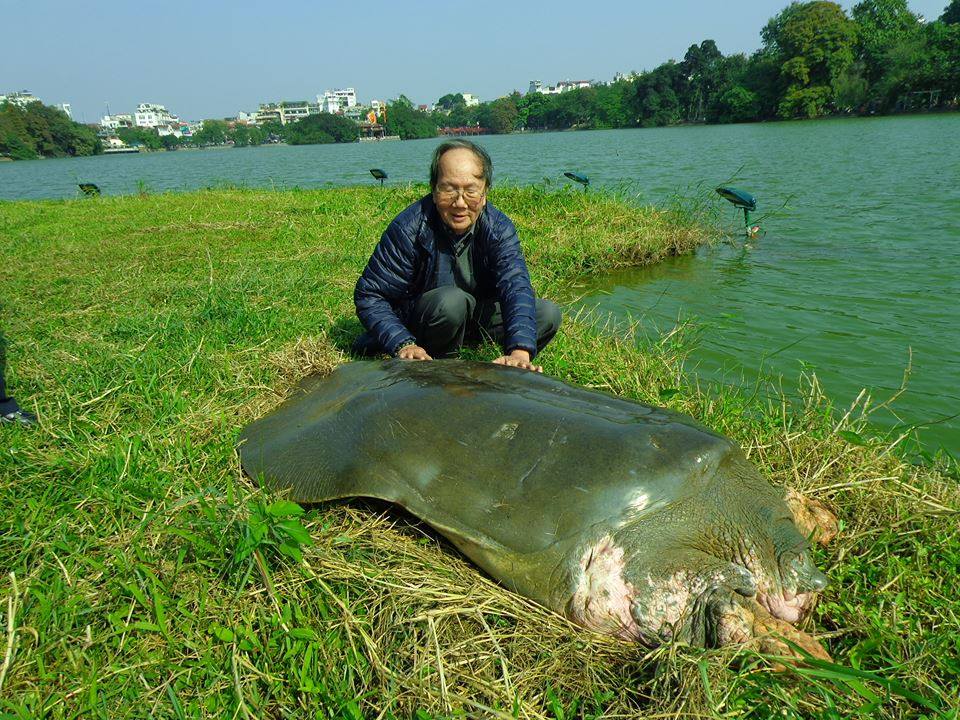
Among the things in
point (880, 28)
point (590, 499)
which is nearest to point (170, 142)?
point (880, 28)

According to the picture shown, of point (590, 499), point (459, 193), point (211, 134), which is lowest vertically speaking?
point (211, 134)

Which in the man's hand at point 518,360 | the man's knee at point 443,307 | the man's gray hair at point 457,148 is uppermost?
the man's gray hair at point 457,148

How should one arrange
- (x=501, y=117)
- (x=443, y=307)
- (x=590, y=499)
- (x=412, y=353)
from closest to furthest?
(x=590, y=499) < (x=412, y=353) < (x=443, y=307) < (x=501, y=117)

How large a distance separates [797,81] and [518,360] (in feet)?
194

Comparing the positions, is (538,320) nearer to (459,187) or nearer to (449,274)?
(449,274)

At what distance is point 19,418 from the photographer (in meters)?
2.70

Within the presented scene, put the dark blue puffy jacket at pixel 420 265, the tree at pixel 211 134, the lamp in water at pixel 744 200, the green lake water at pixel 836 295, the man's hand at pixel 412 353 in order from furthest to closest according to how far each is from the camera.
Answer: the tree at pixel 211 134 < the lamp in water at pixel 744 200 < the green lake water at pixel 836 295 < the dark blue puffy jacket at pixel 420 265 < the man's hand at pixel 412 353

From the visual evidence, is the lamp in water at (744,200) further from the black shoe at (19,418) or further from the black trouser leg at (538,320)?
the black shoe at (19,418)

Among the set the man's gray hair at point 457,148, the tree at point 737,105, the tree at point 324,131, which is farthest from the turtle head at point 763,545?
the tree at point 324,131

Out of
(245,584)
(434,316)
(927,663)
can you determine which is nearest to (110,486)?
(245,584)

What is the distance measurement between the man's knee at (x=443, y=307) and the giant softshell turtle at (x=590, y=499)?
105cm

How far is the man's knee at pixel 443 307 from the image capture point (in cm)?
330

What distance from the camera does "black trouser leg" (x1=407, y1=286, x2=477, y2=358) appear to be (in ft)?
10.9

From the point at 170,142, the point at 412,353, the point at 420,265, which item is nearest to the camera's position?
the point at 412,353
